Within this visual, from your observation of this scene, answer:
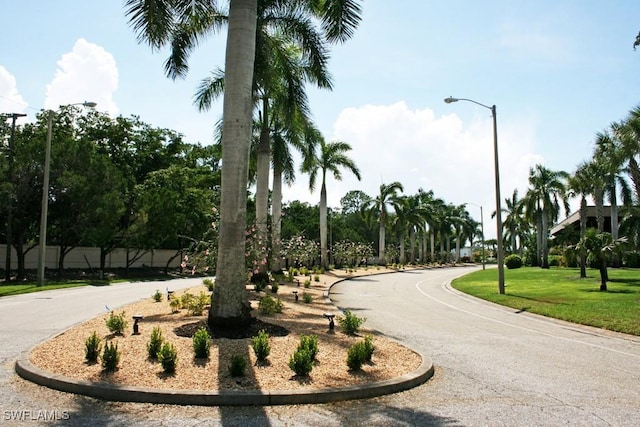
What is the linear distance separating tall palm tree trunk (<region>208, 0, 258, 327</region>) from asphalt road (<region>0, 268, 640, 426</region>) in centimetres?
350

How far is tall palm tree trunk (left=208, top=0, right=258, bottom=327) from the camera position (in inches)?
385

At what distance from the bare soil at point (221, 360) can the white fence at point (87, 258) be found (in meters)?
28.6

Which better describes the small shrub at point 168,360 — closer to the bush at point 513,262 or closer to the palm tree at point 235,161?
the palm tree at point 235,161

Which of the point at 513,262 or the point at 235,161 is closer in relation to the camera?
the point at 235,161

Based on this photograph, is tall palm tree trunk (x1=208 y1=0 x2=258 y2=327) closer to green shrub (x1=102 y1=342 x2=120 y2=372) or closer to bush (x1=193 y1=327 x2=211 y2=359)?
bush (x1=193 y1=327 x2=211 y2=359)

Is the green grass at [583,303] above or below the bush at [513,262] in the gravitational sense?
below

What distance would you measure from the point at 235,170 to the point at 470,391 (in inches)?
233

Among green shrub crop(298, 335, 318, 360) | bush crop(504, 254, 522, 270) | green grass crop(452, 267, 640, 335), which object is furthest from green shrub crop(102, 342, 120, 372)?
bush crop(504, 254, 522, 270)

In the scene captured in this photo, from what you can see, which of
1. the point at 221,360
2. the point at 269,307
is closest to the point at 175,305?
the point at 269,307

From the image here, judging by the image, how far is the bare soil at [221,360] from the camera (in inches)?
256

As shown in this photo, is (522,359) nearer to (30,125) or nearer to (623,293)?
(623,293)

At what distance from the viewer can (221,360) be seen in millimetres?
7605

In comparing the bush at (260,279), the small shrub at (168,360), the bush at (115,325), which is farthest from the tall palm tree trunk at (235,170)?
the bush at (260,279)

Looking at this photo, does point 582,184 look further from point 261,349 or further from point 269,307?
point 261,349
